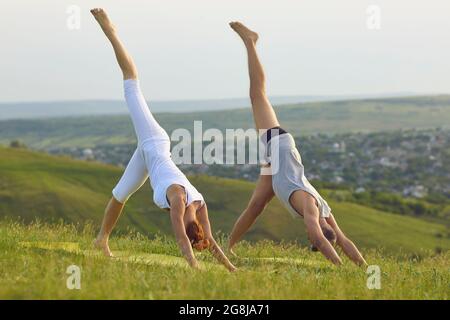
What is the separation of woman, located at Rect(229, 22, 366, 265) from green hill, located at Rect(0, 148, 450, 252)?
84658 mm

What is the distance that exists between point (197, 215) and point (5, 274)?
3108 millimetres

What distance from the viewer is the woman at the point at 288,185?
1242 cm

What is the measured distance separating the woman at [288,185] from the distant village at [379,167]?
128763mm

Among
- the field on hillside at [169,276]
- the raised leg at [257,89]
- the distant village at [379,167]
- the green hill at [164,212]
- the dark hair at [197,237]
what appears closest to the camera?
the field on hillside at [169,276]

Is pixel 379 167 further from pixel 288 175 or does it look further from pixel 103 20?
pixel 288 175

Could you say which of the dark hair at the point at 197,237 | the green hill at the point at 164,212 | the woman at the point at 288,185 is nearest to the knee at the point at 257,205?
the woman at the point at 288,185

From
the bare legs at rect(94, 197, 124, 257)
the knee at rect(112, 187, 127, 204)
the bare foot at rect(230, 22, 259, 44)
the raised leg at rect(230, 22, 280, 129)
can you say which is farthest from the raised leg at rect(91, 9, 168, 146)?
the bare foot at rect(230, 22, 259, 44)

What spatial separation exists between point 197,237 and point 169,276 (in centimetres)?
89

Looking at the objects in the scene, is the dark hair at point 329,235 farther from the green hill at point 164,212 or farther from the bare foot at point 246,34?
the green hill at point 164,212

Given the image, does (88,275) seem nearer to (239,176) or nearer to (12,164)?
(12,164)

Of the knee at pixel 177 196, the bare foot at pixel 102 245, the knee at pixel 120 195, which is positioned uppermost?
the knee at pixel 177 196

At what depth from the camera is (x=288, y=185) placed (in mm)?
13047

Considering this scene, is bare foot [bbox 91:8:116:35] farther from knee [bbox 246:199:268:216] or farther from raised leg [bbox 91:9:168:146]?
knee [bbox 246:199:268:216]
